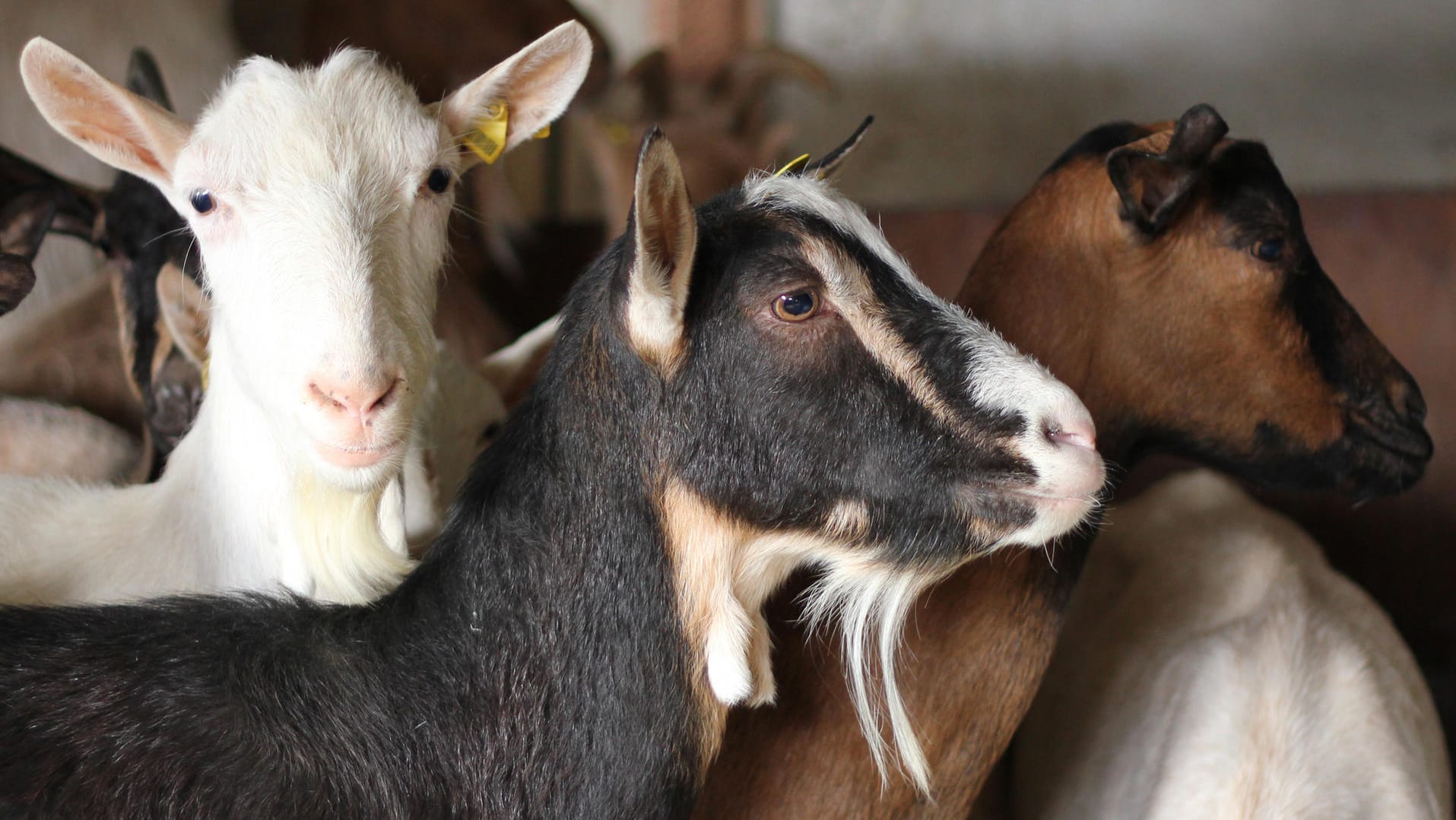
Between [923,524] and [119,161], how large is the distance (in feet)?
3.68

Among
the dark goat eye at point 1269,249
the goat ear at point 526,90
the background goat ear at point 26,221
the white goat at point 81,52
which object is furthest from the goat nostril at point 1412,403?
the white goat at point 81,52

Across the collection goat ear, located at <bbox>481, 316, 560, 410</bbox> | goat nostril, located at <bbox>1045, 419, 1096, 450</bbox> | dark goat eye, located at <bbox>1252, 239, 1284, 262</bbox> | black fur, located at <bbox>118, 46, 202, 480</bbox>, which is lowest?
goat ear, located at <bbox>481, 316, 560, 410</bbox>

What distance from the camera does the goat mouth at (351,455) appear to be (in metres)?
1.30

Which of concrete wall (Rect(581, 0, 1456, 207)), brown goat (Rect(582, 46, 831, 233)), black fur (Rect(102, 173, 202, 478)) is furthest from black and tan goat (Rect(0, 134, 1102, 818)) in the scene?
concrete wall (Rect(581, 0, 1456, 207))

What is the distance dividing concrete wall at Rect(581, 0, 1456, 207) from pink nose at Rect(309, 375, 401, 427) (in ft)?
9.65

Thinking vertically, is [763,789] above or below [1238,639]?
above

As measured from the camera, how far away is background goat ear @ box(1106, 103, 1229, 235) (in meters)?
1.52

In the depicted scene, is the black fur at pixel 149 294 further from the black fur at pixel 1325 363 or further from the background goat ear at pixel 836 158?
the black fur at pixel 1325 363

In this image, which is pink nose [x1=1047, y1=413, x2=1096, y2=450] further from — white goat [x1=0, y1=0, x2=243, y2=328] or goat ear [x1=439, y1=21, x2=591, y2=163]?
white goat [x1=0, y1=0, x2=243, y2=328]

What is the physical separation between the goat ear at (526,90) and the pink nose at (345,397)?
473mm

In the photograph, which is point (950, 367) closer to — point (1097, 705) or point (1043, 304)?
point (1043, 304)

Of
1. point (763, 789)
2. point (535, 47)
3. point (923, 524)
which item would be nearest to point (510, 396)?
point (535, 47)

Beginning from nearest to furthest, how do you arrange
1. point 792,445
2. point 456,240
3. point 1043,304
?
1. point 792,445
2. point 1043,304
3. point 456,240

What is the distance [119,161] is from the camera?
1.51 m
